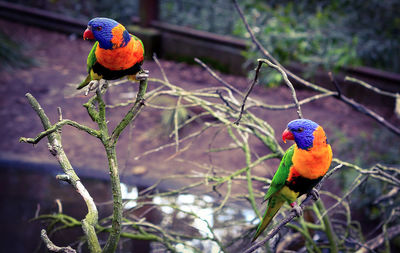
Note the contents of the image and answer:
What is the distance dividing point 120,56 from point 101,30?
87 millimetres

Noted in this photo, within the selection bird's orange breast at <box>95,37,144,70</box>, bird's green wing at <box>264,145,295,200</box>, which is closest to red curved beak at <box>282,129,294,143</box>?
bird's green wing at <box>264,145,295,200</box>

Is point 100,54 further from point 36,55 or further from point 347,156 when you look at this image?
point 36,55

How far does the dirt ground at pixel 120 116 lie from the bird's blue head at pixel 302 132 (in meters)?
1.64

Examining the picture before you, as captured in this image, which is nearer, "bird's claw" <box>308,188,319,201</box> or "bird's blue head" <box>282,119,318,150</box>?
"bird's blue head" <box>282,119,318,150</box>

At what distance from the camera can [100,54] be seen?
1127mm

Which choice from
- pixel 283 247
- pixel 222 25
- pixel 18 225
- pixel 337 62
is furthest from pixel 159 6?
pixel 283 247

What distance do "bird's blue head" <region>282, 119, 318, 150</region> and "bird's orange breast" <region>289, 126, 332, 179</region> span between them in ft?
0.04

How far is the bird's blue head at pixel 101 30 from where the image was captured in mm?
1062

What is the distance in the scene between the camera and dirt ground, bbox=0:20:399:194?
362 cm

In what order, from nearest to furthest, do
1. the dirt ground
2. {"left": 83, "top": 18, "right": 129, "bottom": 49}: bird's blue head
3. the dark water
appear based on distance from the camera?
{"left": 83, "top": 18, "right": 129, "bottom": 49}: bird's blue head < the dark water < the dirt ground

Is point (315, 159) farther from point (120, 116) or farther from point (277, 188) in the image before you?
point (120, 116)

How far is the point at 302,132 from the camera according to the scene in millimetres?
1112

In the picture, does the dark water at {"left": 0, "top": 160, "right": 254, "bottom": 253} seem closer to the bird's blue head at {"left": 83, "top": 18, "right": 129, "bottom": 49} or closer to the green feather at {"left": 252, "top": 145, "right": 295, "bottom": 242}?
the green feather at {"left": 252, "top": 145, "right": 295, "bottom": 242}

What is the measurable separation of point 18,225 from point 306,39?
3.16 m
